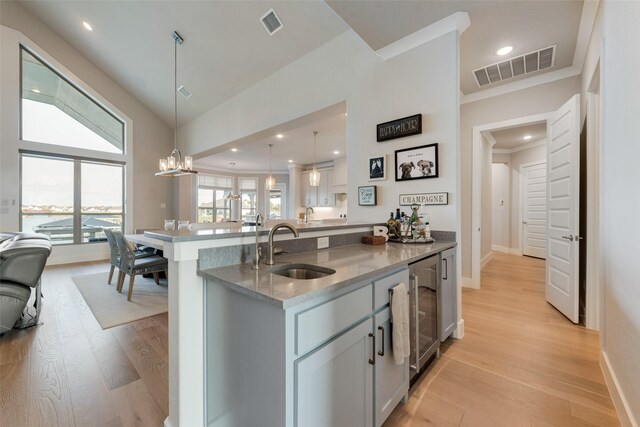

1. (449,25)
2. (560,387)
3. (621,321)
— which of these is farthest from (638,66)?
(560,387)

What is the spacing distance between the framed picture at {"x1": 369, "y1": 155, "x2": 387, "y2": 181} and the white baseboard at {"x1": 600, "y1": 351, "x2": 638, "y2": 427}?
85.0 inches

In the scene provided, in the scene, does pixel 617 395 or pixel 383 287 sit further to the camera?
pixel 617 395

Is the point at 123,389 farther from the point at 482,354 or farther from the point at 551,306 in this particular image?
the point at 551,306

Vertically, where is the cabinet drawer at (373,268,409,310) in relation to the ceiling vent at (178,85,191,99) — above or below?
below

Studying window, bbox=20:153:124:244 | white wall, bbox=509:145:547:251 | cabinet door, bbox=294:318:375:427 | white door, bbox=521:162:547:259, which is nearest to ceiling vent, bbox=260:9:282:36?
cabinet door, bbox=294:318:375:427

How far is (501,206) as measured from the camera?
6762 mm

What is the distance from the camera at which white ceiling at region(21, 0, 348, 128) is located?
319 centimetres

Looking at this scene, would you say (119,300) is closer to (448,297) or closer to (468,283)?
(448,297)

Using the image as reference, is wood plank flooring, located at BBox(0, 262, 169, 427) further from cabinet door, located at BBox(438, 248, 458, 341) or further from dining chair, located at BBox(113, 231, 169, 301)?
cabinet door, located at BBox(438, 248, 458, 341)

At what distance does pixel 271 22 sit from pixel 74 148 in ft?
17.1

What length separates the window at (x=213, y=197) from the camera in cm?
914

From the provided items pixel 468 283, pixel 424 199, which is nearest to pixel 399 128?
pixel 424 199

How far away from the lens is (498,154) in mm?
6578

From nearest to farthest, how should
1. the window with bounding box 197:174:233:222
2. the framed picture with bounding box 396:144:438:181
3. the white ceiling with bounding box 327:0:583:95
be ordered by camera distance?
the white ceiling with bounding box 327:0:583:95 < the framed picture with bounding box 396:144:438:181 < the window with bounding box 197:174:233:222
